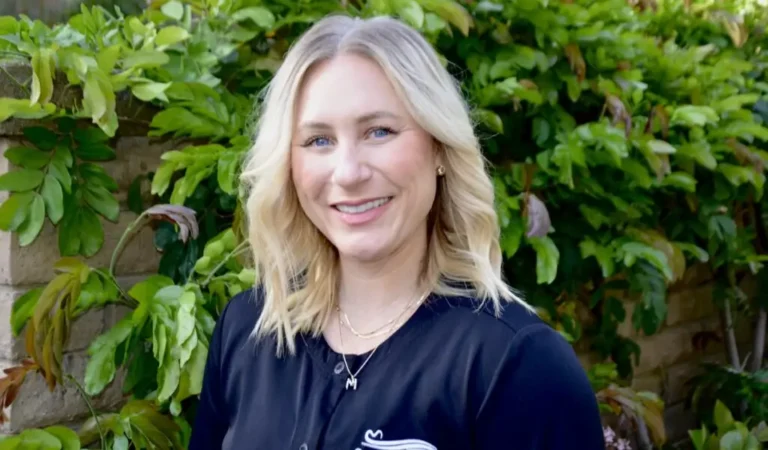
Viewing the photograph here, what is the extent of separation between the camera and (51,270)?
6.56 ft

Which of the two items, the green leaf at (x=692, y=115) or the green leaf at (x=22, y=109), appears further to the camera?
the green leaf at (x=692, y=115)

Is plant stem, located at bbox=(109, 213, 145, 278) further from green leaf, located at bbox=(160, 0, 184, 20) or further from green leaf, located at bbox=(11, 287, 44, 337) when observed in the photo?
green leaf, located at bbox=(160, 0, 184, 20)

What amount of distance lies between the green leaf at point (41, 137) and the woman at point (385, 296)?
1.66 feet

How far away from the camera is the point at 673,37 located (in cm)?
333

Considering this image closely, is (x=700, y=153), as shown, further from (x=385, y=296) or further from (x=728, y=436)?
(x=385, y=296)

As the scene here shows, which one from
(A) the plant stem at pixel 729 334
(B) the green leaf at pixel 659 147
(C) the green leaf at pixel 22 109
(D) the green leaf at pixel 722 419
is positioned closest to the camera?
(C) the green leaf at pixel 22 109

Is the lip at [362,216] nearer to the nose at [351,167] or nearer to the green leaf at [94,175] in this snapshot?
the nose at [351,167]

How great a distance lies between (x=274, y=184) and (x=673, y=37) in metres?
2.16

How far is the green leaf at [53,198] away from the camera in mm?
1887

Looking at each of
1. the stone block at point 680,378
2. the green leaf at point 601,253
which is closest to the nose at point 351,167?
the green leaf at point 601,253

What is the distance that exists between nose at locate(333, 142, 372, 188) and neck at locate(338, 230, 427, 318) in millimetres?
166

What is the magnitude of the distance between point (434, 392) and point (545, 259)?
34.0 inches

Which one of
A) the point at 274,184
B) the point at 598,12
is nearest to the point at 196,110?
the point at 274,184

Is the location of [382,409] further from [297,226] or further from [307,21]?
[307,21]
